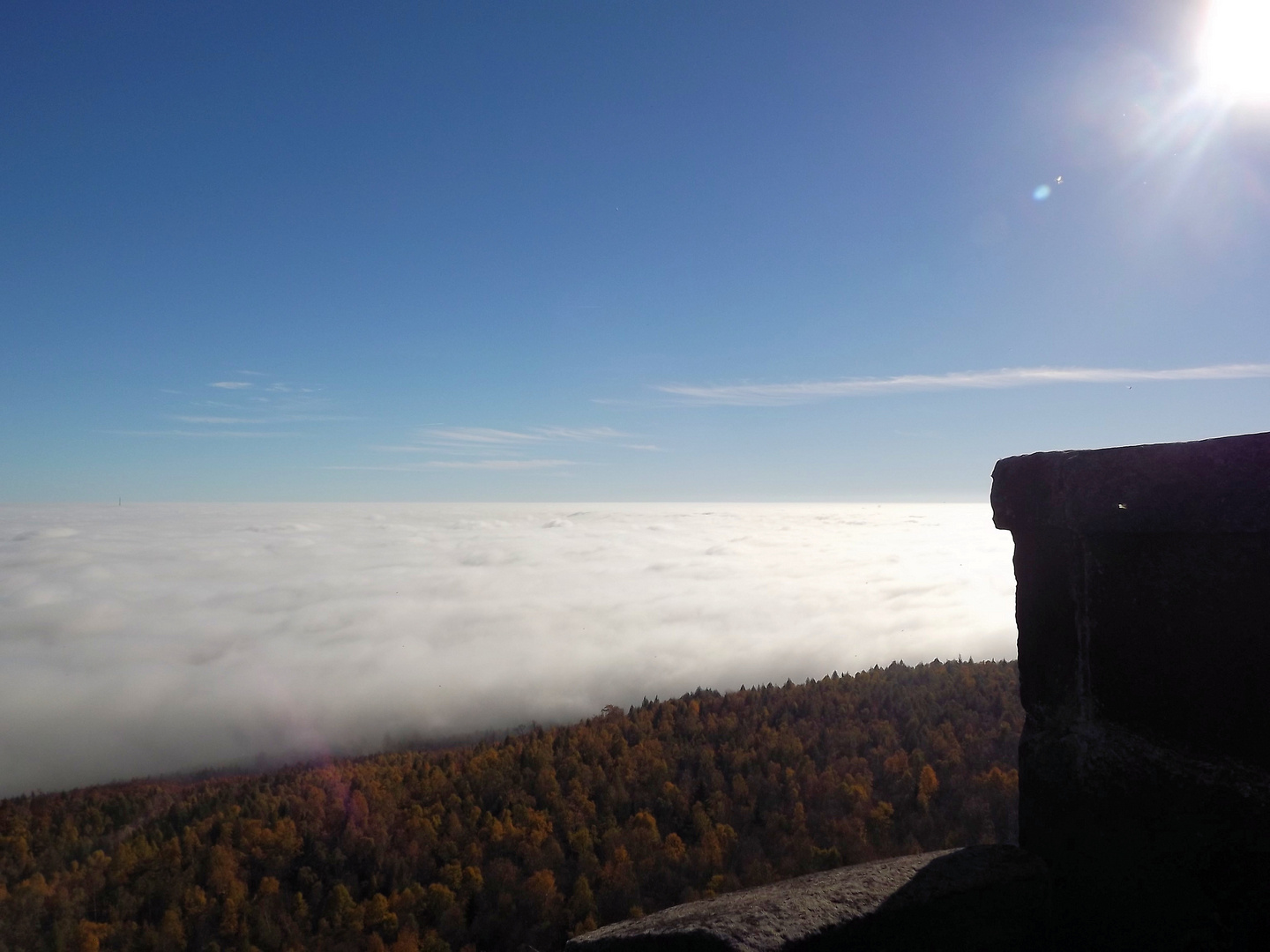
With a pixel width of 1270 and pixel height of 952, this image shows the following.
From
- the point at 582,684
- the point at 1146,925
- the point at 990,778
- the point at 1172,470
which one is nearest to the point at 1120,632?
the point at 1172,470

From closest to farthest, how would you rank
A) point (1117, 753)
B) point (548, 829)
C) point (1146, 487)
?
point (1146, 487) < point (1117, 753) < point (548, 829)

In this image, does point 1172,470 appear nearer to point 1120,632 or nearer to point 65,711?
point 1120,632

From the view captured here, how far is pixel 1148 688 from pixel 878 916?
1549mm

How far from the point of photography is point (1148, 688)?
3.27 m

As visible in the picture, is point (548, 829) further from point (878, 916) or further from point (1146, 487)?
point (1146, 487)

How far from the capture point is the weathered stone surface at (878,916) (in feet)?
10.0

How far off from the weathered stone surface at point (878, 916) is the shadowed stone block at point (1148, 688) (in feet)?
0.80

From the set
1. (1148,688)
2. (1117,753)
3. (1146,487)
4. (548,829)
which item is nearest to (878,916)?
(1117,753)

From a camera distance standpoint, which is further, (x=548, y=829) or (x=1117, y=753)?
(x=548, y=829)

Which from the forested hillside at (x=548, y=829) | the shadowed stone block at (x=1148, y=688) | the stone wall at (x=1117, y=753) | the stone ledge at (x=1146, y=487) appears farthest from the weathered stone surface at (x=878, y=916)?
the forested hillside at (x=548, y=829)

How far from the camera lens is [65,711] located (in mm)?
135875

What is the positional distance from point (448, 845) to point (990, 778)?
88.9 feet

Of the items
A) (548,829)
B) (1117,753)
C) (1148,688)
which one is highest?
(1148,688)

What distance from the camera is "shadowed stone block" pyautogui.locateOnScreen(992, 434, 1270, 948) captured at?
2936 millimetres
